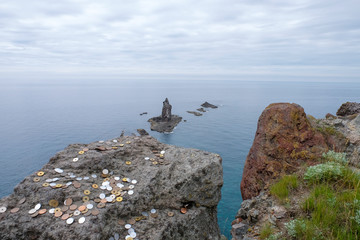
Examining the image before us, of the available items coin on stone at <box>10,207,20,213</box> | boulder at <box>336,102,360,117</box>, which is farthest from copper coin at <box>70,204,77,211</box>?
boulder at <box>336,102,360,117</box>

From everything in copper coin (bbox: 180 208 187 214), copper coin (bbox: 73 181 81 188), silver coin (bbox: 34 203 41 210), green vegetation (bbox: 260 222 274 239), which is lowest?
copper coin (bbox: 180 208 187 214)

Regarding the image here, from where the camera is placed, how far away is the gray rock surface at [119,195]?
5641mm

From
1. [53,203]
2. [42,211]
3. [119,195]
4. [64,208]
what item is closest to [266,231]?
[119,195]

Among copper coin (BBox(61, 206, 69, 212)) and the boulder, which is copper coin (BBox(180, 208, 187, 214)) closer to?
copper coin (BBox(61, 206, 69, 212))

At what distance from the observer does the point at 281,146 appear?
941cm

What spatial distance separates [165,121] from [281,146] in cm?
8964

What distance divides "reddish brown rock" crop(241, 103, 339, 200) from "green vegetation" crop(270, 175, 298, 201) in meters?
1.43

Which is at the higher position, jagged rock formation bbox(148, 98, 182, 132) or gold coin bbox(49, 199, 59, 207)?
gold coin bbox(49, 199, 59, 207)

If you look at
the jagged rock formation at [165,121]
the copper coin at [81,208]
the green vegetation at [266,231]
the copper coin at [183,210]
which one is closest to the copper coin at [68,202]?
the copper coin at [81,208]

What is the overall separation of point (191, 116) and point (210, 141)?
41202mm

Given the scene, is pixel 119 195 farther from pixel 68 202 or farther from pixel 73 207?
pixel 68 202

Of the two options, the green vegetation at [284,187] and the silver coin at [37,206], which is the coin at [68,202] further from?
the green vegetation at [284,187]

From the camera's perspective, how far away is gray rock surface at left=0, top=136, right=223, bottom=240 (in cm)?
564

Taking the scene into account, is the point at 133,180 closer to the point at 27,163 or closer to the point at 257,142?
the point at 257,142
